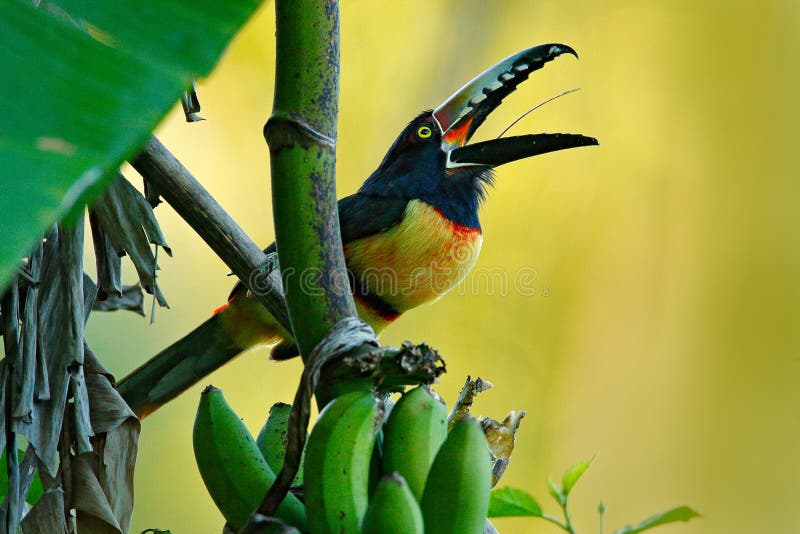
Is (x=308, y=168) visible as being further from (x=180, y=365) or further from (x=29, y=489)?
(x=180, y=365)

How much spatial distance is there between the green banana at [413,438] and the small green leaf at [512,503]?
0.40 metres

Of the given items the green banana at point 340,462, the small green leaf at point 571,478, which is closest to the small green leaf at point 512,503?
the small green leaf at point 571,478

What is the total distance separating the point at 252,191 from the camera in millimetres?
3311

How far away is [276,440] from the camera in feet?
3.18

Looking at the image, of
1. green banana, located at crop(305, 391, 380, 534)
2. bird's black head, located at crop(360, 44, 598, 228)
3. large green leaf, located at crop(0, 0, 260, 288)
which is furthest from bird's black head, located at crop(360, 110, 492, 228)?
large green leaf, located at crop(0, 0, 260, 288)

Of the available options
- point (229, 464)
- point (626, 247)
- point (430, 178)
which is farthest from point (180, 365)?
point (626, 247)

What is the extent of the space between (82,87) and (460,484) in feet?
1.44

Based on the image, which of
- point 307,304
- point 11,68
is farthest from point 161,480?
point 11,68

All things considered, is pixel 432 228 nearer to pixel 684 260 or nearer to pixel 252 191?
pixel 252 191

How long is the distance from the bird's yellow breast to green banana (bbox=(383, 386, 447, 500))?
1572 mm

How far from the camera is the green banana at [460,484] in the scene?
755 mm

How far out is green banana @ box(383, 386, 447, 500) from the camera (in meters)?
0.81

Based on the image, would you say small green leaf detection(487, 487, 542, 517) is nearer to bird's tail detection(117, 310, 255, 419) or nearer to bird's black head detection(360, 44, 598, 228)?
bird's tail detection(117, 310, 255, 419)

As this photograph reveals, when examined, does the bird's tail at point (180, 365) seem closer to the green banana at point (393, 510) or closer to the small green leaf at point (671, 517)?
the small green leaf at point (671, 517)
